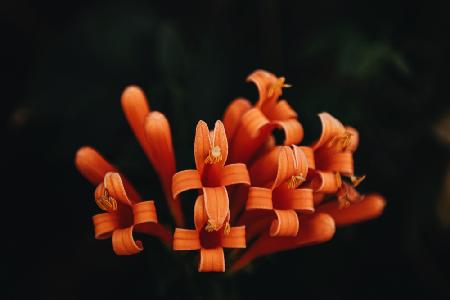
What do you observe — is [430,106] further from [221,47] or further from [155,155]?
[155,155]

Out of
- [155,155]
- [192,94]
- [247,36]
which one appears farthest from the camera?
[247,36]

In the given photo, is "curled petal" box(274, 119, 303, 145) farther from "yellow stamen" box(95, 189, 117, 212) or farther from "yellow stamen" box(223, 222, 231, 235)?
"yellow stamen" box(95, 189, 117, 212)

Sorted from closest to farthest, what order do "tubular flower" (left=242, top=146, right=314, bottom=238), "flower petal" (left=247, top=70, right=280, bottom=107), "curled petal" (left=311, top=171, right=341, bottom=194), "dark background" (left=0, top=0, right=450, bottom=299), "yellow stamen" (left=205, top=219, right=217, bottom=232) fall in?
"yellow stamen" (left=205, top=219, right=217, bottom=232) < "tubular flower" (left=242, top=146, right=314, bottom=238) < "curled petal" (left=311, top=171, right=341, bottom=194) < "flower petal" (left=247, top=70, right=280, bottom=107) < "dark background" (left=0, top=0, right=450, bottom=299)

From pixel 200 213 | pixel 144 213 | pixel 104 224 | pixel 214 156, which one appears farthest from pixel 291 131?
pixel 104 224

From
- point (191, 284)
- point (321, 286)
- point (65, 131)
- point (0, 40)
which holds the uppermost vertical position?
point (0, 40)

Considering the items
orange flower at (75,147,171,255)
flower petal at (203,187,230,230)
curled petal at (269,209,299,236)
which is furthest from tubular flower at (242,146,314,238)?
orange flower at (75,147,171,255)

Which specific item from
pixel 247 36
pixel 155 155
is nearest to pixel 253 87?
pixel 247 36

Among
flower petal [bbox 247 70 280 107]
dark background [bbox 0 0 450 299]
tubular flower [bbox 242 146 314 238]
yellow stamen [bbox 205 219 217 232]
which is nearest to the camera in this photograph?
yellow stamen [bbox 205 219 217 232]

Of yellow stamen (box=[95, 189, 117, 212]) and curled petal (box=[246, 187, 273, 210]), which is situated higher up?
yellow stamen (box=[95, 189, 117, 212])
